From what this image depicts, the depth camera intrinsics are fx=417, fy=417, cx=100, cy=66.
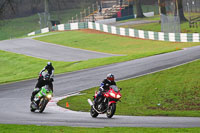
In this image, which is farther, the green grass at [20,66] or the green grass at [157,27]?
the green grass at [157,27]

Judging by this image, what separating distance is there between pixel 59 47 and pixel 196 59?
24.5 meters

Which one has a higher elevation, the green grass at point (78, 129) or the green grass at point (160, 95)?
the green grass at point (78, 129)

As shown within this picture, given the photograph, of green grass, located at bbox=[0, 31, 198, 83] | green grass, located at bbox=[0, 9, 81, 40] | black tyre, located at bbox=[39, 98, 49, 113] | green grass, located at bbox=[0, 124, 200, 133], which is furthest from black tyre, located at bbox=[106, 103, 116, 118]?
green grass, located at bbox=[0, 9, 81, 40]

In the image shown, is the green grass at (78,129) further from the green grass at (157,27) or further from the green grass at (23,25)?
the green grass at (23,25)

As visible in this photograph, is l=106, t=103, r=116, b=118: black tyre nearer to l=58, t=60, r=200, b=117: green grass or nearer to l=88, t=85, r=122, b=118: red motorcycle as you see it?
l=88, t=85, r=122, b=118: red motorcycle

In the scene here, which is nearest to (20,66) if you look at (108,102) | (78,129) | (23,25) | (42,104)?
(42,104)

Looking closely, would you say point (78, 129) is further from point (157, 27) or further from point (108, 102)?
point (157, 27)

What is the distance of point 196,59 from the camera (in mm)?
30922

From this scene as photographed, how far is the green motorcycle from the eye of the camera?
55.7 feet

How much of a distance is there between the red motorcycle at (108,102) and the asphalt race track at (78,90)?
271 millimetres

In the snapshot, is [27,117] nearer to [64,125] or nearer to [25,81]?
[64,125]

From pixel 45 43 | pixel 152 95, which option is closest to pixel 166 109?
pixel 152 95

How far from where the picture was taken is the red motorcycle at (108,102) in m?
14.6

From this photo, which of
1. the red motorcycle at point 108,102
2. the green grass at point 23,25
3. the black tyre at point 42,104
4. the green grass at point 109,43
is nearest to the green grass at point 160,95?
the red motorcycle at point 108,102
